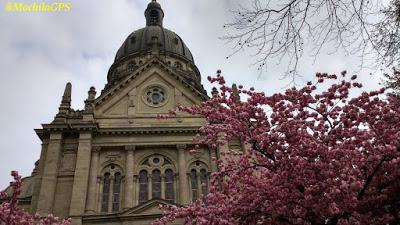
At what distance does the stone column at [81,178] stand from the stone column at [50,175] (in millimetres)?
1218

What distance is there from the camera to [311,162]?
32.7 feet

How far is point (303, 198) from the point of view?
33.0 ft

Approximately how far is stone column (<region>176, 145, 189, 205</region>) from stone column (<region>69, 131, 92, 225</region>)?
5415 mm

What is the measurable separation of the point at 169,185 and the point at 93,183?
448 centimetres

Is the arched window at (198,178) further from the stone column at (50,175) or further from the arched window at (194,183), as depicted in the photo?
the stone column at (50,175)

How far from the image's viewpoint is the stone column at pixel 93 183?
75.3 feet

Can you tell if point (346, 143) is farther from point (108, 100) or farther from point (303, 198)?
point (108, 100)

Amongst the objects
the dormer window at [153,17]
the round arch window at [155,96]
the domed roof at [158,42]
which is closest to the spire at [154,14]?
the dormer window at [153,17]

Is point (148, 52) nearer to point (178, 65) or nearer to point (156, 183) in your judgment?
point (178, 65)

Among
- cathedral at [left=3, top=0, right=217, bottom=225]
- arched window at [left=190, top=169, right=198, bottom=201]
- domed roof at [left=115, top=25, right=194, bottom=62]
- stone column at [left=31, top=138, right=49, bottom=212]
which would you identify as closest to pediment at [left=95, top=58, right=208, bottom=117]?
cathedral at [left=3, top=0, right=217, bottom=225]

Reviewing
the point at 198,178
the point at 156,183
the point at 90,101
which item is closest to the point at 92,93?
the point at 90,101

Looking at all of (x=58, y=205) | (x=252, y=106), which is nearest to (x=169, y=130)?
(x=58, y=205)

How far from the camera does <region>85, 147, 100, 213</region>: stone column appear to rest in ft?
75.3

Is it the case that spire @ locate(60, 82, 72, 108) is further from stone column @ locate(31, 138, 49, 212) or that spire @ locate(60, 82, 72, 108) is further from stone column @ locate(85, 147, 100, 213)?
stone column @ locate(85, 147, 100, 213)
